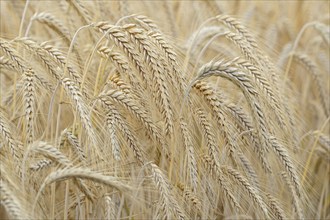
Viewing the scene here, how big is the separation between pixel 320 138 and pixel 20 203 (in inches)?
75.2

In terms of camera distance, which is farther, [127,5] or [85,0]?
[127,5]

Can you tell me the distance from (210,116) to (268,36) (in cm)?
216

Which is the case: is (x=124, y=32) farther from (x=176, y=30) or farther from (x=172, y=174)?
(x=176, y=30)

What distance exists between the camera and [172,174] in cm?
328

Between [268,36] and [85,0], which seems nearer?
[85,0]

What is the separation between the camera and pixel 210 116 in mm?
3229

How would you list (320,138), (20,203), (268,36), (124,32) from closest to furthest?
(20,203), (124,32), (320,138), (268,36)

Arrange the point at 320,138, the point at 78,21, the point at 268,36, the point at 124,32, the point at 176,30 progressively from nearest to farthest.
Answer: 1. the point at 124,32
2. the point at 320,138
3. the point at 78,21
4. the point at 176,30
5. the point at 268,36

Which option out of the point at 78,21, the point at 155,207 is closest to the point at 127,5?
the point at 78,21

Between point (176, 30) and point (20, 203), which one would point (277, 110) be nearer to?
point (20, 203)

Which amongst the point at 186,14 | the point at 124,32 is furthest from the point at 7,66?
the point at 186,14

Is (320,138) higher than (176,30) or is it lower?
lower

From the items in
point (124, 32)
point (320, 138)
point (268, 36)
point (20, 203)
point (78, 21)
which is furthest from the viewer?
point (268, 36)

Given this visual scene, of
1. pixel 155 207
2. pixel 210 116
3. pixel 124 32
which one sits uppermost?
pixel 124 32
